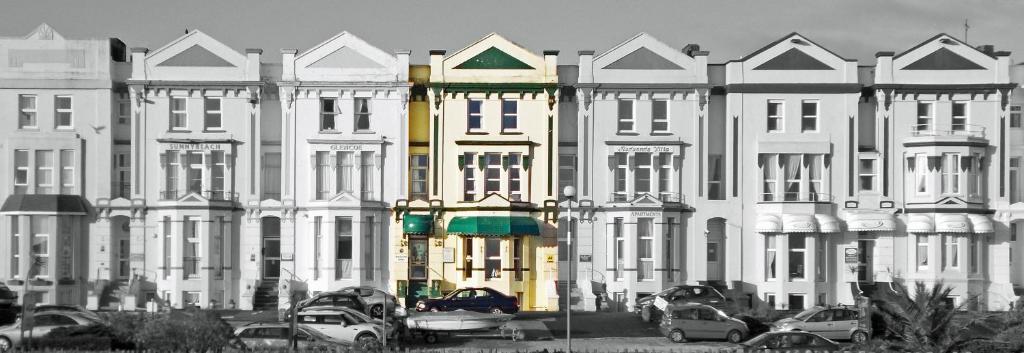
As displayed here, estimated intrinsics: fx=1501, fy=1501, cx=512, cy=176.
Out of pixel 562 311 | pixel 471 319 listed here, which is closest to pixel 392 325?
pixel 471 319

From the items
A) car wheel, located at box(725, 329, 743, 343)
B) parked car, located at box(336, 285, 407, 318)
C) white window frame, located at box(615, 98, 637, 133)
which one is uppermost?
white window frame, located at box(615, 98, 637, 133)

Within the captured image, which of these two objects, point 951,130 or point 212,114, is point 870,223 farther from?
point 212,114

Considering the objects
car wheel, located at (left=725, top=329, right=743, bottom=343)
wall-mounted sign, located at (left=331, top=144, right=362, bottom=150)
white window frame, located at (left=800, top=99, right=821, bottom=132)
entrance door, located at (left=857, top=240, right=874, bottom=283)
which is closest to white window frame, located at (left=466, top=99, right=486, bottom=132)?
wall-mounted sign, located at (left=331, top=144, right=362, bottom=150)

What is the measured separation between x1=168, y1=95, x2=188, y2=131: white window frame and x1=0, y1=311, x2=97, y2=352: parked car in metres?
17.8

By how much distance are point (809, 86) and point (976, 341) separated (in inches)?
997

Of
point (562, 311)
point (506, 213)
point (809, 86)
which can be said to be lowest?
point (562, 311)

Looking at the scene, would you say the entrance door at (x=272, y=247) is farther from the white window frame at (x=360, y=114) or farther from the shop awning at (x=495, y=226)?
the shop awning at (x=495, y=226)

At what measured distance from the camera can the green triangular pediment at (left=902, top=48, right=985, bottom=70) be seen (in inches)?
2429

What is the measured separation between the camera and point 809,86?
201ft

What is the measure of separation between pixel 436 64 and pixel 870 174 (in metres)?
18.5

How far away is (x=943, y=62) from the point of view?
203 feet

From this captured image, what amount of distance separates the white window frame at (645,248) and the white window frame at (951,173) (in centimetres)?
1189

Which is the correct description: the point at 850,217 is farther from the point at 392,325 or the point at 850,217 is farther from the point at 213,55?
the point at 213,55

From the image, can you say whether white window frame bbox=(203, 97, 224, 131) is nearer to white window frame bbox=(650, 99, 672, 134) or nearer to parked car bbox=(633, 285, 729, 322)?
white window frame bbox=(650, 99, 672, 134)
